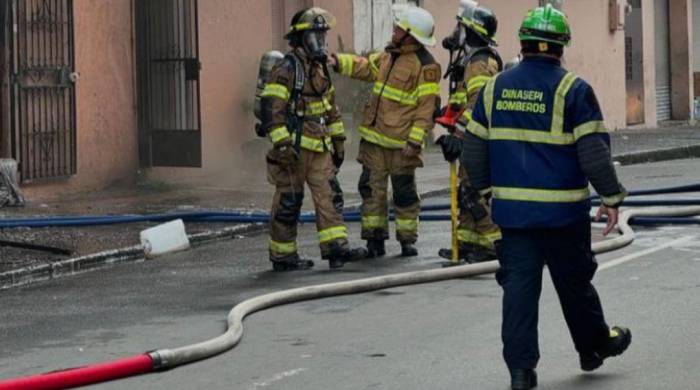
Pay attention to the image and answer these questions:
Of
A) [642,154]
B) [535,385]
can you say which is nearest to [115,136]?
[642,154]

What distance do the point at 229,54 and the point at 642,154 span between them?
759 centimetres

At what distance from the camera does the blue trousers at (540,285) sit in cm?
768

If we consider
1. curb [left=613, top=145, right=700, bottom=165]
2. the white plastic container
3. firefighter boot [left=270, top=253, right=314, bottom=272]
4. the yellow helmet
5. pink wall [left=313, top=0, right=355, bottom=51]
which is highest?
pink wall [left=313, top=0, right=355, bottom=51]

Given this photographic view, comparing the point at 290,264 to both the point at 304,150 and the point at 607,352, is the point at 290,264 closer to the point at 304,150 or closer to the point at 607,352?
the point at 304,150

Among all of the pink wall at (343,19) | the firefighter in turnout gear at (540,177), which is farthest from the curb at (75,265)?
the pink wall at (343,19)

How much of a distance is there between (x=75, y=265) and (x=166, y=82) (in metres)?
6.28

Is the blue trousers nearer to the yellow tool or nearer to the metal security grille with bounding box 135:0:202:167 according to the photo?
the yellow tool

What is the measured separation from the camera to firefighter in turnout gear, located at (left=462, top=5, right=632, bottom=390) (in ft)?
25.2

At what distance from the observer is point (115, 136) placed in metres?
18.1

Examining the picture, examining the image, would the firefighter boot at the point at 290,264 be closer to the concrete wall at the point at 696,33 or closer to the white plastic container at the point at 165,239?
the white plastic container at the point at 165,239

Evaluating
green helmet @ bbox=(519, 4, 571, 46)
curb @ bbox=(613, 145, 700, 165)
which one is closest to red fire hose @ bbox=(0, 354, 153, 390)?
green helmet @ bbox=(519, 4, 571, 46)

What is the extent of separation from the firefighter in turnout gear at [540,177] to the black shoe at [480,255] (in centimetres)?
416

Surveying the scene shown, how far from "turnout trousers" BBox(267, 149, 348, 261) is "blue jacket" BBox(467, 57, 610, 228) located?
432 cm

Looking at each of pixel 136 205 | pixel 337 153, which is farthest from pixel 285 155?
pixel 136 205
